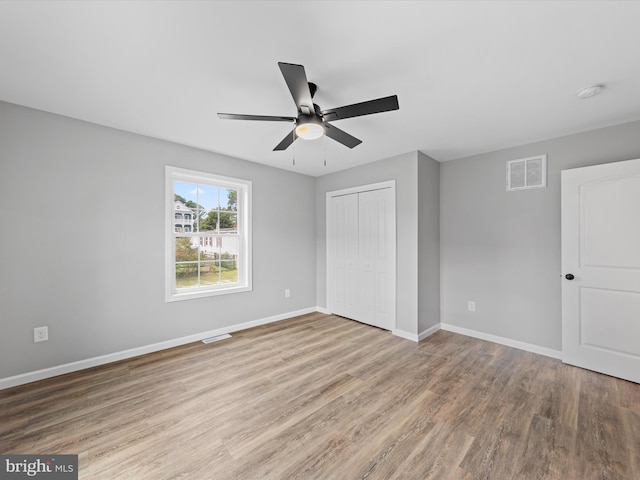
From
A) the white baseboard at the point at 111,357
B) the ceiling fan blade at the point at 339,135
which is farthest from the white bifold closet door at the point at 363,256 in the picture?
the ceiling fan blade at the point at 339,135

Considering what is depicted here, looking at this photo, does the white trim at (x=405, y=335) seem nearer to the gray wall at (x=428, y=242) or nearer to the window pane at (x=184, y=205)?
the gray wall at (x=428, y=242)

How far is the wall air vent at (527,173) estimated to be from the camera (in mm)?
3166

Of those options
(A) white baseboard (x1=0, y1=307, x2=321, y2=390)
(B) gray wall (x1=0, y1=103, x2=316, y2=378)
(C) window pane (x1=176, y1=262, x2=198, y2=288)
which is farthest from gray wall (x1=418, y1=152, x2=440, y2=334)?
(C) window pane (x1=176, y1=262, x2=198, y2=288)

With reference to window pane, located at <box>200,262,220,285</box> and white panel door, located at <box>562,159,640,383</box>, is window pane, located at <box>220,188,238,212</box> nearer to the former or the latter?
window pane, located at <box>200,262,220,285</box>

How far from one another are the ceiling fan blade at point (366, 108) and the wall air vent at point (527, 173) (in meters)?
2.52

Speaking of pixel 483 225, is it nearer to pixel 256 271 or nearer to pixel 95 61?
pixel 256 271

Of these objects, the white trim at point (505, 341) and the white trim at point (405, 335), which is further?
the white trim at point (405, 335)

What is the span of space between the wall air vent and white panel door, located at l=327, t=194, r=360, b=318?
2080 mm

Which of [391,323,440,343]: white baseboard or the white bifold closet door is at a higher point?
the white bifold closet door

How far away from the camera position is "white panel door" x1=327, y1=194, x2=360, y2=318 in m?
4.36

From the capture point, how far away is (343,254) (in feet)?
14.9

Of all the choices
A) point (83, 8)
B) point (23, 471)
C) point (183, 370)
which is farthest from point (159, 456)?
point (83, 8)

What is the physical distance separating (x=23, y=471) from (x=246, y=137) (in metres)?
3.11

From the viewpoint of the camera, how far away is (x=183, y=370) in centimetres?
271
